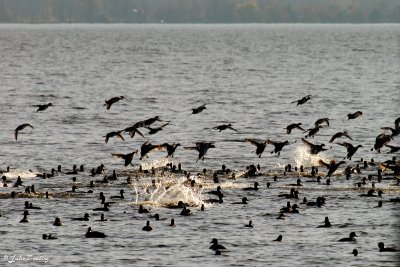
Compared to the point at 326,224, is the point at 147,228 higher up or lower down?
lower down

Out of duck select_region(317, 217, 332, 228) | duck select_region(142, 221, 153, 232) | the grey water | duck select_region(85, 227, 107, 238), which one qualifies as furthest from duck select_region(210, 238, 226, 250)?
duck select_region(317, 217, 332, 228)

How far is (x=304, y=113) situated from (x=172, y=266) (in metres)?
62.8

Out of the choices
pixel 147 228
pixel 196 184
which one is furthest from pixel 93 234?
pixel 196 184

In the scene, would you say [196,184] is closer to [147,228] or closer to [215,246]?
[147,228]

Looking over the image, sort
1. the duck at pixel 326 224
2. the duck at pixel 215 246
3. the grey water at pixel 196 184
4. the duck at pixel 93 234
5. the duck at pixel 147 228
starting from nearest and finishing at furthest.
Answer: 1. the grey water at pixel 196 184
2. the duck at pixel 215 246
3. the duck at pixel 93 234
4. the duck at pixel 147 228
5. the duck at pixel 326 224

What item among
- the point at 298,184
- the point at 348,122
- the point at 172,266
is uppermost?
the point at 348,122

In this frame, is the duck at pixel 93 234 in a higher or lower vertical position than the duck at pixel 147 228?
lower

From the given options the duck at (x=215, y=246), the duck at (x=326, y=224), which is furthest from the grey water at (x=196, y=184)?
the duck at (x=326, y=224)

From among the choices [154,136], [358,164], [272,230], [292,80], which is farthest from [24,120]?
→ [292,80]

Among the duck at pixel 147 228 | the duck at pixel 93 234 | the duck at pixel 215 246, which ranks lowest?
the duck at pixel 215 246

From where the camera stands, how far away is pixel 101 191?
5478 centimetres

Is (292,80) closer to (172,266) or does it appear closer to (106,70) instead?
(106,70)

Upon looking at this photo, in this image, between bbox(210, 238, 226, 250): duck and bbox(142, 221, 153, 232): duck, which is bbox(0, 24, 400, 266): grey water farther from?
bbox(142, 221, 153, 232): duck

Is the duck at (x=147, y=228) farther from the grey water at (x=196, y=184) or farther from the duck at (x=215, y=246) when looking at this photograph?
the duck at (x=215, y=246)
